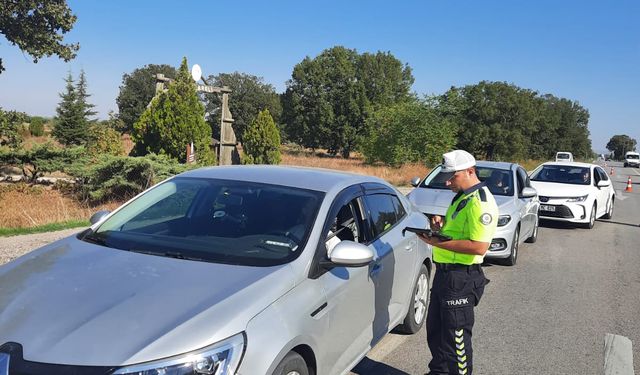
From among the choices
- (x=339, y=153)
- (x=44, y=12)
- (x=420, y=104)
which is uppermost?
(x=44, y=12)

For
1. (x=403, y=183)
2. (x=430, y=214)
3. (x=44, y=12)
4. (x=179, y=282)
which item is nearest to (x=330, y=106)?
(x=403, y=183)

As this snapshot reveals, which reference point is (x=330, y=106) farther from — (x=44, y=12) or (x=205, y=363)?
(x=205, y=363)

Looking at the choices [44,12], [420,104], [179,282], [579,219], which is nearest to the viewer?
[179,282]

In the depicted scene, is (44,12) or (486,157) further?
(486,157)

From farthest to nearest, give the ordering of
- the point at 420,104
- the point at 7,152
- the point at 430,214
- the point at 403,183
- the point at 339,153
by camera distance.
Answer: the point at 339,153, the point at 420,104, the point at 403,183, the point at 7,152, the point at 430,214

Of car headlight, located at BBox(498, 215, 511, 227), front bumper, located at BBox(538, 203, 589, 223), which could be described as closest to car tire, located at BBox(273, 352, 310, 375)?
car headlight, located at BBox(498, 215, 511, 227)

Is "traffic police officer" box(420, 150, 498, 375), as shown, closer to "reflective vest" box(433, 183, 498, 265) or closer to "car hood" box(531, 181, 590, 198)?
"reflective vest" box(433, 183, 498, 265)

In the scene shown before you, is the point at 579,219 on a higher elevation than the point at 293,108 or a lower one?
lower

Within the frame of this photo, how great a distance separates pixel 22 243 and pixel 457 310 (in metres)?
6.66

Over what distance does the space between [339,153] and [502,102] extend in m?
21.0

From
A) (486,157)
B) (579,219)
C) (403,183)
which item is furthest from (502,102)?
(579,219)

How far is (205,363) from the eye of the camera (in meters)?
2.23

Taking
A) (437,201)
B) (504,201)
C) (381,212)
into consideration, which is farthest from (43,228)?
(504,201)

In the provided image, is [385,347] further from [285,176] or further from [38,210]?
[38,210]
